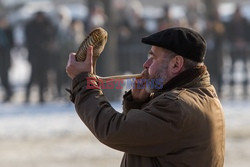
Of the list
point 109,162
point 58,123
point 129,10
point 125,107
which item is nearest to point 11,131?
point 58,123

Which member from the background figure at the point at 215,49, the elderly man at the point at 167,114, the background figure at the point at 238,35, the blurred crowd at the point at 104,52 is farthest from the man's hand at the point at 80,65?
the background figure at the point at 238,35

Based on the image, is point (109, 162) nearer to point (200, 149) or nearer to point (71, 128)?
point (71, 128)

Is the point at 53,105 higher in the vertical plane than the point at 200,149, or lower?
lower

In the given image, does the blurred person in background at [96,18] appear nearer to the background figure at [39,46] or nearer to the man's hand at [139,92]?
the background figure at [39,46]

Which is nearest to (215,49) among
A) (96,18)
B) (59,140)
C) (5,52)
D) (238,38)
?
(238,38)

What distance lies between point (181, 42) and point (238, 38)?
A: 12210 mm

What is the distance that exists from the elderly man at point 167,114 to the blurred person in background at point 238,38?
12037mm

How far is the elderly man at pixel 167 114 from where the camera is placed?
10.3 ft

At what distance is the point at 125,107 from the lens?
3553 mm

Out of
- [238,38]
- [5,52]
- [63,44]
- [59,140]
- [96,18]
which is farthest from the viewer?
[5,52]

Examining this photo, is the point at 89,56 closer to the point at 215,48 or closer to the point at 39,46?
the point at 39,46

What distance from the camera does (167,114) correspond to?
313 cm

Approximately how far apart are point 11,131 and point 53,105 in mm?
3229

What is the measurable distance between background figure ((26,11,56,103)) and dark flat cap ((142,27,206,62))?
11374mm
